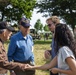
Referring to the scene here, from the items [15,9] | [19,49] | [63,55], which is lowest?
[19,49]

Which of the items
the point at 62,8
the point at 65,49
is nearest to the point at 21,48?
the point at 65,49

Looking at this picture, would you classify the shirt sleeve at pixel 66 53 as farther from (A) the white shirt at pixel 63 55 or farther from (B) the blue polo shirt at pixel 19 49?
(B) the blue polo shirt at pixel 19 49

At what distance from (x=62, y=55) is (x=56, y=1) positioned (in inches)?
1449

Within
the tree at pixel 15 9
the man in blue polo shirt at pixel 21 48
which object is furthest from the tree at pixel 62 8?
the man in blue polo shirt at pixel 21 48

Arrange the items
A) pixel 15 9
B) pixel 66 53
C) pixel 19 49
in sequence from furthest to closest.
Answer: pixel 15 9, pixel 19 49, pixel 66 53

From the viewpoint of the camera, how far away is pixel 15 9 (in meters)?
51.7

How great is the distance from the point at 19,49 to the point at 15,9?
46393 mm

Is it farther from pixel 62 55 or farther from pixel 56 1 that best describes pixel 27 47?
pixel 56 1

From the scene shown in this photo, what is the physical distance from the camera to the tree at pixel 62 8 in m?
39.8


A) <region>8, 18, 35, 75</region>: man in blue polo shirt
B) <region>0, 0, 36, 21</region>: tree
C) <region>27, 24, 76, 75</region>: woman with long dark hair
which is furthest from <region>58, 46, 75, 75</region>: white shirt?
<region>0, 0, 36, 21</region>: tree

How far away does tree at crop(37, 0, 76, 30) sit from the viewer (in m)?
39.8

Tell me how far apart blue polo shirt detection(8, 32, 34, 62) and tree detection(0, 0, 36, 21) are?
43481 millimetres

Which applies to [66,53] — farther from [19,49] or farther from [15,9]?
[15,9]

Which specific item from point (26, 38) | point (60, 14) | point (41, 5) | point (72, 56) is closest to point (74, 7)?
point (60, 14)
